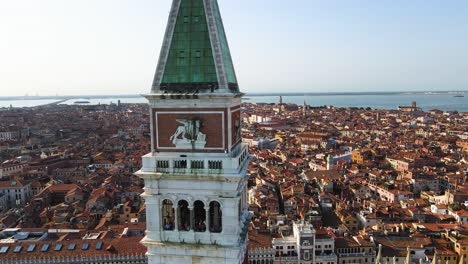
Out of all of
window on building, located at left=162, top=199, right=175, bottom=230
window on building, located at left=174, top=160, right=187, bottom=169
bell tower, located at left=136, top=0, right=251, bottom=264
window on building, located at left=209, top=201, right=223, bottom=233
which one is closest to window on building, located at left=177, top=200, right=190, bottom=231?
bell tower, located at left=136, top=0, right=251, bottom=264

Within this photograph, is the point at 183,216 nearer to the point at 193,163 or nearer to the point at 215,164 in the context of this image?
the point at 193,163

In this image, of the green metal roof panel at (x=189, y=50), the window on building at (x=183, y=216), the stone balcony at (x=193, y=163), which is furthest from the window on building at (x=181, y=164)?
the green metal roof panel at (x=189, y=50)

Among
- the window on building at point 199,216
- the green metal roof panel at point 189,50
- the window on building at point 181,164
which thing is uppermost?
the green metal roof panel at point 189,50

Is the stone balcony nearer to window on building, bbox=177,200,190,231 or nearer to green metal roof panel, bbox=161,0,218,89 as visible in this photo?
window on building, bbox=177,200,190,231

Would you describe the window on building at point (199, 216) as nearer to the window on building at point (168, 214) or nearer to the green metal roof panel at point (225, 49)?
the window on building at point (168, 214)

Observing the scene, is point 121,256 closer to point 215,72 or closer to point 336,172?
point 215,72

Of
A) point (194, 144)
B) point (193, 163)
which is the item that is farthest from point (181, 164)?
point (194, 144)

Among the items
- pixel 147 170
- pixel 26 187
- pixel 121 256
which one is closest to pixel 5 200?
pixel 26 187
